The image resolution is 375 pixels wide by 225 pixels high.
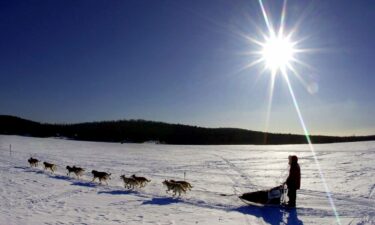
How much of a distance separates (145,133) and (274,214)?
258 feet

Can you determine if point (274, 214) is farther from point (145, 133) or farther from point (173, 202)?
point (145, 133)

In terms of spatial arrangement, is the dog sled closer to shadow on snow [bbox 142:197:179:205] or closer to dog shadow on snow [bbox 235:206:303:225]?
dog shadow on snow [bbox 235:206:303:225]

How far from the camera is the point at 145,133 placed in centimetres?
8912

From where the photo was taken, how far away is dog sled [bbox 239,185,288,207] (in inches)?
484

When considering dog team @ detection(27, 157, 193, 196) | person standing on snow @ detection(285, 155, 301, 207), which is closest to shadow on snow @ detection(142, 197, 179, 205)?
dog team @ detection(27, 157, 193, 196)

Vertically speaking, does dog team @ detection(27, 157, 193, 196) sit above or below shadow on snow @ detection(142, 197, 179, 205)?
above

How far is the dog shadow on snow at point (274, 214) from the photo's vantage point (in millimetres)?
10641

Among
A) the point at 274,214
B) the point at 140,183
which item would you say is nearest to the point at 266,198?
the point at 274,214

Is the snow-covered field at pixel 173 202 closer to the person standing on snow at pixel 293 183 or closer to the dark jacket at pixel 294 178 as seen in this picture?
the person standing on snow at pixel 293 183

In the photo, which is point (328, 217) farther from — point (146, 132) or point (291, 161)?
point (146, 132)

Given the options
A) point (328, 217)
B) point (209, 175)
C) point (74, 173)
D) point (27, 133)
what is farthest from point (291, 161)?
point (27, 133)

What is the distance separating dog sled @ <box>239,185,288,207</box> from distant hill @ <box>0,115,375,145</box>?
64.3 m

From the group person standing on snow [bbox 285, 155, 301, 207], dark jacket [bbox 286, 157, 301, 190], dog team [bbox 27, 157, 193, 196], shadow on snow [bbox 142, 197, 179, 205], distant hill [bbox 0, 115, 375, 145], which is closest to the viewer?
person standing on snow [bbox 285, 155, 301, 207]

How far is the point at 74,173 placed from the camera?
846 inches
